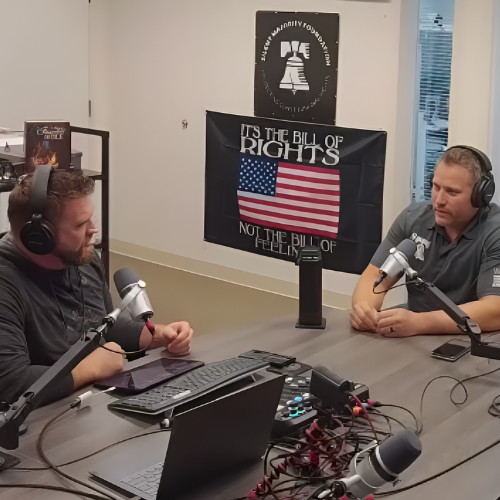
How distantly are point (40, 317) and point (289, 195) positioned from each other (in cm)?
280

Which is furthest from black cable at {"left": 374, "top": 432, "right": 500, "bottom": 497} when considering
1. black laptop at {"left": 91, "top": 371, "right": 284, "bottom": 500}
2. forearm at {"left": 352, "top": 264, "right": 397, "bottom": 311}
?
forearm at {"left": 352, "top": 264, "right": 397, "bottom": 311}

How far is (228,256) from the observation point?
5121 mm

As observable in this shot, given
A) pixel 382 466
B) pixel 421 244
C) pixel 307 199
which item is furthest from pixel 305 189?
pixel 382 466

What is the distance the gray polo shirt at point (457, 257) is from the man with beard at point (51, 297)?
39.1 inches

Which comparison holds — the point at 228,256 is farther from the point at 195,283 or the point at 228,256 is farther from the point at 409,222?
the point at 409,222

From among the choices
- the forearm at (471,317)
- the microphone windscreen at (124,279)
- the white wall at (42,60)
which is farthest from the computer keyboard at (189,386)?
the white wall at (42,60)

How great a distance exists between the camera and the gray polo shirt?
2.56m

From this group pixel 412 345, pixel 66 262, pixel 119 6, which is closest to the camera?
pixel 66 262

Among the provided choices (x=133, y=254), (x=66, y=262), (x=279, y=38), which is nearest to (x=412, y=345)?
→ (x=66, y=262)

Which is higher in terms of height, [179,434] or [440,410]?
[179,434]

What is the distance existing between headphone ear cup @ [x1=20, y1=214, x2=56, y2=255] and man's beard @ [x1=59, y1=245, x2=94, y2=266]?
0.46 ft

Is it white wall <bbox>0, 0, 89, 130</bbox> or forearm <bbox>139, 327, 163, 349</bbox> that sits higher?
white wall <bbox>0, 0, 89, 130</bbox>

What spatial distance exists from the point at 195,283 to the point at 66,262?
319cm

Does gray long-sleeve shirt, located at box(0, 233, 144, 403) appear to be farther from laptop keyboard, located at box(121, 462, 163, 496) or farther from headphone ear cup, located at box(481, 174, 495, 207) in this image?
headphone ear cup, located at box(481, 174, 495, 207)
